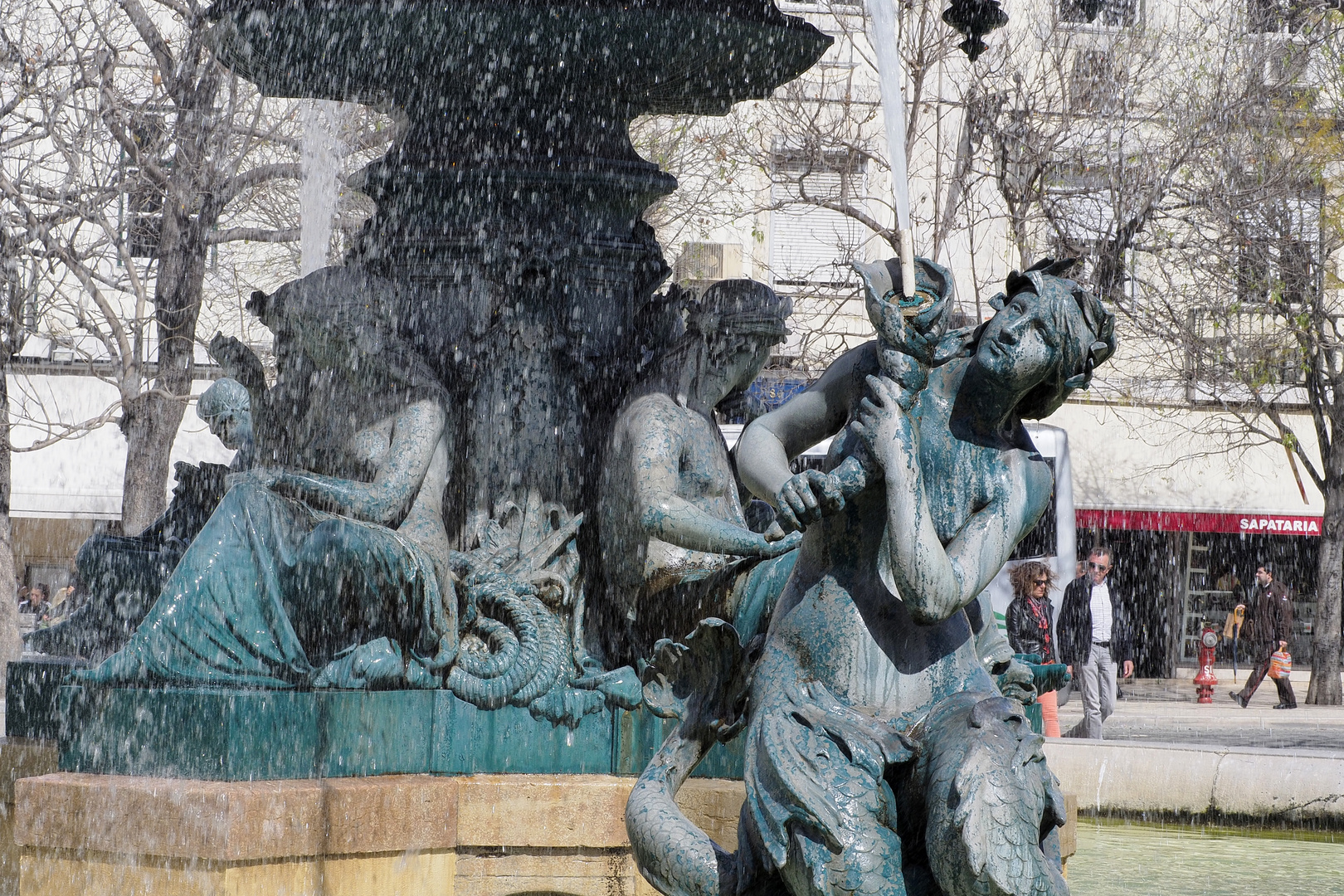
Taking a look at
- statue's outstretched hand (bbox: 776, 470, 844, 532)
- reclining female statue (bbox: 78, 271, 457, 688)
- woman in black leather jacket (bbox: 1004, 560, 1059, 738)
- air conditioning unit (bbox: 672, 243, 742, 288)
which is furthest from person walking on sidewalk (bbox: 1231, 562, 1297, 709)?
statue's outstretched hand (bbox: 776, 470, 844, 532)

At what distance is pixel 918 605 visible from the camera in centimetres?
289

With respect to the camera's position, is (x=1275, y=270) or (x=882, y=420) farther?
(x=1275, y=270)

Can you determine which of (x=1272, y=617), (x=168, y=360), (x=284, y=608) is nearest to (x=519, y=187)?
(x=284, y=608)

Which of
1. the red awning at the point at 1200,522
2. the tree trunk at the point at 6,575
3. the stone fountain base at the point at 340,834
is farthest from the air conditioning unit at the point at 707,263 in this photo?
the stone fountain base at the point at 340,834

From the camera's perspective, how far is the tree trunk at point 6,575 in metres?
14.2

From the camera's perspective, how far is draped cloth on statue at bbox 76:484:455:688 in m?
4.32

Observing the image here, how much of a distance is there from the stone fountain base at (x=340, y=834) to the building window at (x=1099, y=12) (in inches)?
575

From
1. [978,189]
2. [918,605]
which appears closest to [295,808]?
[918,605]

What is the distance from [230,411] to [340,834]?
1.90m

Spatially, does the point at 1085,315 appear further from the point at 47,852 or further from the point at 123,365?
the point at 123,365

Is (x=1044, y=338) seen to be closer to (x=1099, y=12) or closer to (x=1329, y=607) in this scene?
(x=1329, y=607)

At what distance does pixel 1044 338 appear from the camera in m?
3.04

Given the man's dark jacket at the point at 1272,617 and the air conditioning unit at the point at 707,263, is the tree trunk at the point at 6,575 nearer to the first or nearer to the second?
the air conditioning unit at the point at 707,263

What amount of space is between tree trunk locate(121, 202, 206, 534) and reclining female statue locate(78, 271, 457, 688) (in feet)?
30.5
